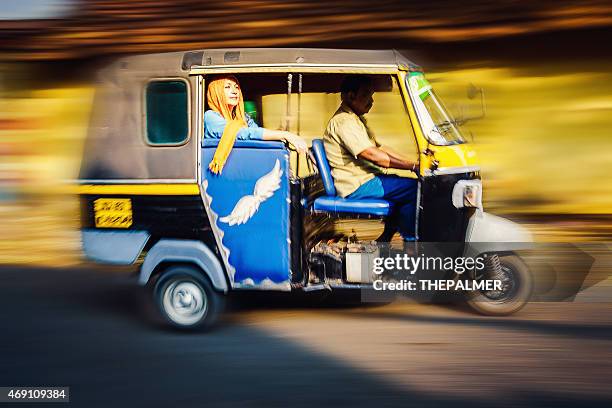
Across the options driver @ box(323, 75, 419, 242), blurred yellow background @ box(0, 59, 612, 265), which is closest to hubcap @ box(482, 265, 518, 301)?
driver @ box(323, 75, 419, 242)

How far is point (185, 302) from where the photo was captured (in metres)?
5.83

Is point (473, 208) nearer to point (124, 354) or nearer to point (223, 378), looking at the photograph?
point (223, 378)

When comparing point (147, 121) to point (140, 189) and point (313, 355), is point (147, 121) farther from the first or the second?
point (313, 355)

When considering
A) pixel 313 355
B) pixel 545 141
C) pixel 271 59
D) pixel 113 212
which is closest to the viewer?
pixel 313 355

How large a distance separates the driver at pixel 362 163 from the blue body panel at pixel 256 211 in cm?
53

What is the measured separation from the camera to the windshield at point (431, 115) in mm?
5609

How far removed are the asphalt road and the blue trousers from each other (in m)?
0.74

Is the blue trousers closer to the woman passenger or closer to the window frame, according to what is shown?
the woman passenger

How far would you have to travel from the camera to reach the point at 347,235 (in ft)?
20.5

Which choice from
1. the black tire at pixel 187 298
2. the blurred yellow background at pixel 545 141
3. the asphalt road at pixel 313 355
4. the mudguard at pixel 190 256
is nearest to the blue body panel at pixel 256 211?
the mudguard at pixel 190 256

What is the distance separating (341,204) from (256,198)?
0.63 m

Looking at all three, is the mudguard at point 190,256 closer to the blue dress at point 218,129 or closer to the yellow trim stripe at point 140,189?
the yellow trim stripe at point 140,189

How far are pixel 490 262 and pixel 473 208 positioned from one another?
16.7 inches

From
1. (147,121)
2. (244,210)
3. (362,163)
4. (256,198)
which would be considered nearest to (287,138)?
(256,198)
